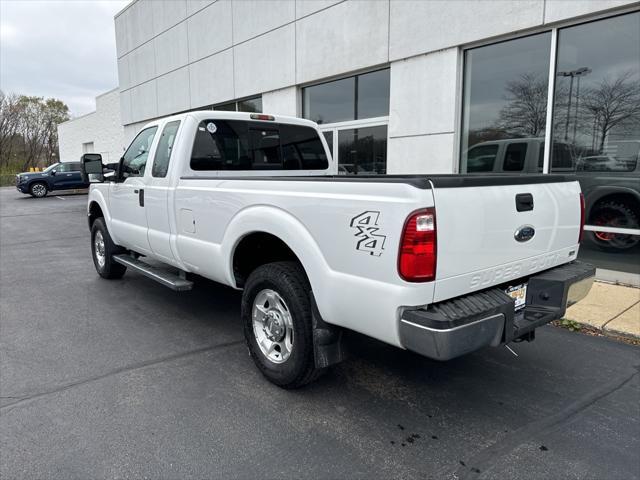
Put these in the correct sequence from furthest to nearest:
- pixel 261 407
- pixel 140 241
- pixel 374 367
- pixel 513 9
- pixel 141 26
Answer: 1. pixel 141 26
2. pixel 513 9
3. pixel 140 241
4. pixel 374 367
5. pixel 261 407

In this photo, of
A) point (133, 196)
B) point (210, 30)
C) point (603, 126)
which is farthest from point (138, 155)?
point (210, 30)

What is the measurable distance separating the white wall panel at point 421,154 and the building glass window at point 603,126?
1578 millimetres

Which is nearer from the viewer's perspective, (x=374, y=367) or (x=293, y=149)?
(x=374, y=367)

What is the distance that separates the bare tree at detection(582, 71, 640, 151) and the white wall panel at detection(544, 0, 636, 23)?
0.87 meters

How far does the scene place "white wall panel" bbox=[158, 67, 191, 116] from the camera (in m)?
14.8

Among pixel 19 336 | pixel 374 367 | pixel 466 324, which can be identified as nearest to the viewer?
pixel 466 324

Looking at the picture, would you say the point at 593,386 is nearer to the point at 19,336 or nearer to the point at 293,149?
the point at 293,149

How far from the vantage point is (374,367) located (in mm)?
3873

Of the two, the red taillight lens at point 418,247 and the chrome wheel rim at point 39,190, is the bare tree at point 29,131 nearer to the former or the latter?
the chrome wheel rim at point 39,190

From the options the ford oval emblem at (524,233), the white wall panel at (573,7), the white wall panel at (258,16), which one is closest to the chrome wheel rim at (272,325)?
the ford oval emblem at (524,233)

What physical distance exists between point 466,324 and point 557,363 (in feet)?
6.60

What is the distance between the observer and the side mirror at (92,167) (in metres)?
5.79

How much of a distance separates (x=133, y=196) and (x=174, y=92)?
11.4 m

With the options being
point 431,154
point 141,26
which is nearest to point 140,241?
point 431,154
